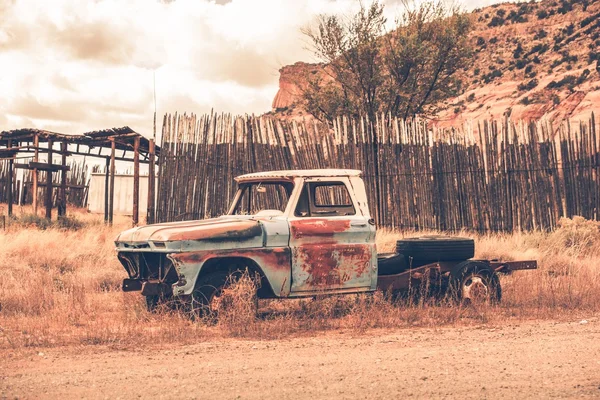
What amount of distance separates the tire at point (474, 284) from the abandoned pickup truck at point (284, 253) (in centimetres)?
1

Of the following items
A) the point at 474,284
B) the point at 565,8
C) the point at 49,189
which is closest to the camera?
the point at 474,284

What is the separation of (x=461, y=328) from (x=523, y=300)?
1664 millimetres

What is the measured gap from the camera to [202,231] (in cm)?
646

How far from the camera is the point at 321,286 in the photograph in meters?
6.93

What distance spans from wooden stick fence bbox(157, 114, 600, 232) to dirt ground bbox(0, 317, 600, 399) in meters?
6.85

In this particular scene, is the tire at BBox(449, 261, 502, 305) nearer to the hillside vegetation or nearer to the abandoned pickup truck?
the abandoned pickup truck

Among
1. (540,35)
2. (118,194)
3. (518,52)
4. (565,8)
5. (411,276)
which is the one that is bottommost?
(411,276)

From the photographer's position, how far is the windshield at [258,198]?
7.35m

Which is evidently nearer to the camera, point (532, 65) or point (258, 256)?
point (258, 256)

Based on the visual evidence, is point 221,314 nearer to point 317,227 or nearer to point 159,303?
point 159,303

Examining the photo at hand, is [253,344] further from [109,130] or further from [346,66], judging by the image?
[346,66]

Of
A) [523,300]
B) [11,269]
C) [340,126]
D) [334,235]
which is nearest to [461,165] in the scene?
[340,126]

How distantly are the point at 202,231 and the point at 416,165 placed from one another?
7735 millimetres

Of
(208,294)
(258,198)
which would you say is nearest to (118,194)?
(258,198)
